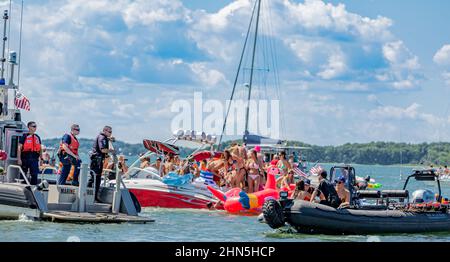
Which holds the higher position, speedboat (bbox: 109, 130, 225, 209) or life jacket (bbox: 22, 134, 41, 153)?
life jacket (bbox: 22, 134, 41, 153)

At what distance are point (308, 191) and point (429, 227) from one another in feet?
10.9

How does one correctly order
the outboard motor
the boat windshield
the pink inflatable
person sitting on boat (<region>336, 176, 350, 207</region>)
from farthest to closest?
1. the boat windshield
2. the pink inflatable
3. the outboard motor
4. person sitting on boat (<region>336, 176, 350, 207</region>)

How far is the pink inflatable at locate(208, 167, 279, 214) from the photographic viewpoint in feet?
87.5

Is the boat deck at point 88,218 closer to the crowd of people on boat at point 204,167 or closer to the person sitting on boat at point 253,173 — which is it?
the crowd of people on boat at point 204,167

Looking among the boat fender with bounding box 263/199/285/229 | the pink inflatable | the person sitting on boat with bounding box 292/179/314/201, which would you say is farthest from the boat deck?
the pink inflatable

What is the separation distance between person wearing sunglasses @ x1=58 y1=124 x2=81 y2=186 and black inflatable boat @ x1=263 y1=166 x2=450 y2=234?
461cm

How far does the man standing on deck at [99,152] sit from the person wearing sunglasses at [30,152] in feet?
4.25

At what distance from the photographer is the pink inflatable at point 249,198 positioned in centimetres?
2667

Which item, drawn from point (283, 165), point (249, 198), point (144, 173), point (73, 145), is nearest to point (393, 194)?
point (249, 198)

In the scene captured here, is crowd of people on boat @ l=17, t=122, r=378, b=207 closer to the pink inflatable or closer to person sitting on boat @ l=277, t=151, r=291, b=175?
person sitting on boat @ l=277, t=151, r=291, b=175

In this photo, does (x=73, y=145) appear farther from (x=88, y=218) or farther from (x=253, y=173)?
(x=253, y=173)

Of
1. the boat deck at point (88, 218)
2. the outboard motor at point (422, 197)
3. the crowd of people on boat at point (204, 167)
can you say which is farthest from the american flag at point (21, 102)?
the outboard motor at point (422, 197)
